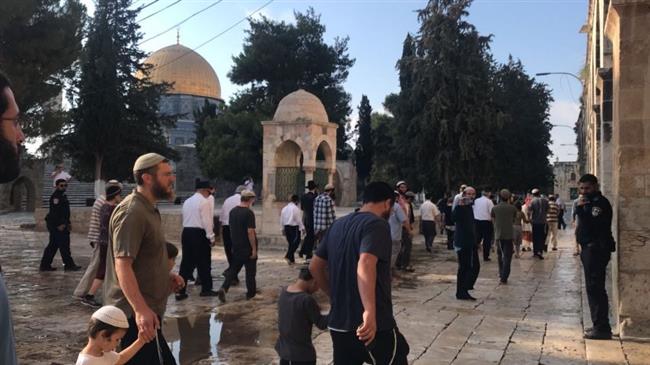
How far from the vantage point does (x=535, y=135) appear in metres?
35.5

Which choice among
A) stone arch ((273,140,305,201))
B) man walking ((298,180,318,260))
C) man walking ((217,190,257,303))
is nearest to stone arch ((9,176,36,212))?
stone arch ((273,140,305,201))

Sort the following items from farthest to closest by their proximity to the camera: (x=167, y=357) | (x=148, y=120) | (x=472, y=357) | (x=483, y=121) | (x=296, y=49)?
(x=296, y=49) < (x=148, y=120) < (x=483, y=121) < (x=472, y=357) < (x=167, y=357)

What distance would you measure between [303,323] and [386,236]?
827mm

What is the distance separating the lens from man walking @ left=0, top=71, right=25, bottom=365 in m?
1.33

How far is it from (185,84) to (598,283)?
53.7 m

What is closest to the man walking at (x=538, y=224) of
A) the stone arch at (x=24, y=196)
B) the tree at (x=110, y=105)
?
the tree at (x=110, y=105)

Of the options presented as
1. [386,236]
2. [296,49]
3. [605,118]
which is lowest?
[386,236]

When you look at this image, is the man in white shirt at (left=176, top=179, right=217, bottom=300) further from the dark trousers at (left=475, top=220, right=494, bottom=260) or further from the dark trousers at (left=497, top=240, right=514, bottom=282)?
the dark trousers at (left=475, top=220, right=494, bottom=260)

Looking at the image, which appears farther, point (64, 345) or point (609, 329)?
point (609, 329)

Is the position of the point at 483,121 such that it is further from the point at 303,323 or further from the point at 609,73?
the point at 303,323

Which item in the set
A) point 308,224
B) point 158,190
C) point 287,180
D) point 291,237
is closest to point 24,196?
point 287,180

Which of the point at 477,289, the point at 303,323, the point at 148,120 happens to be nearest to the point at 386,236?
the point at 303,323

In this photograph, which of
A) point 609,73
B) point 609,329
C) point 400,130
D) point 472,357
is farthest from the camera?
point 400,130

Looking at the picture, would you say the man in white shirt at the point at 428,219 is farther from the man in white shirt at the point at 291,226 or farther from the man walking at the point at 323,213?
the man walking at the point at 323,213
